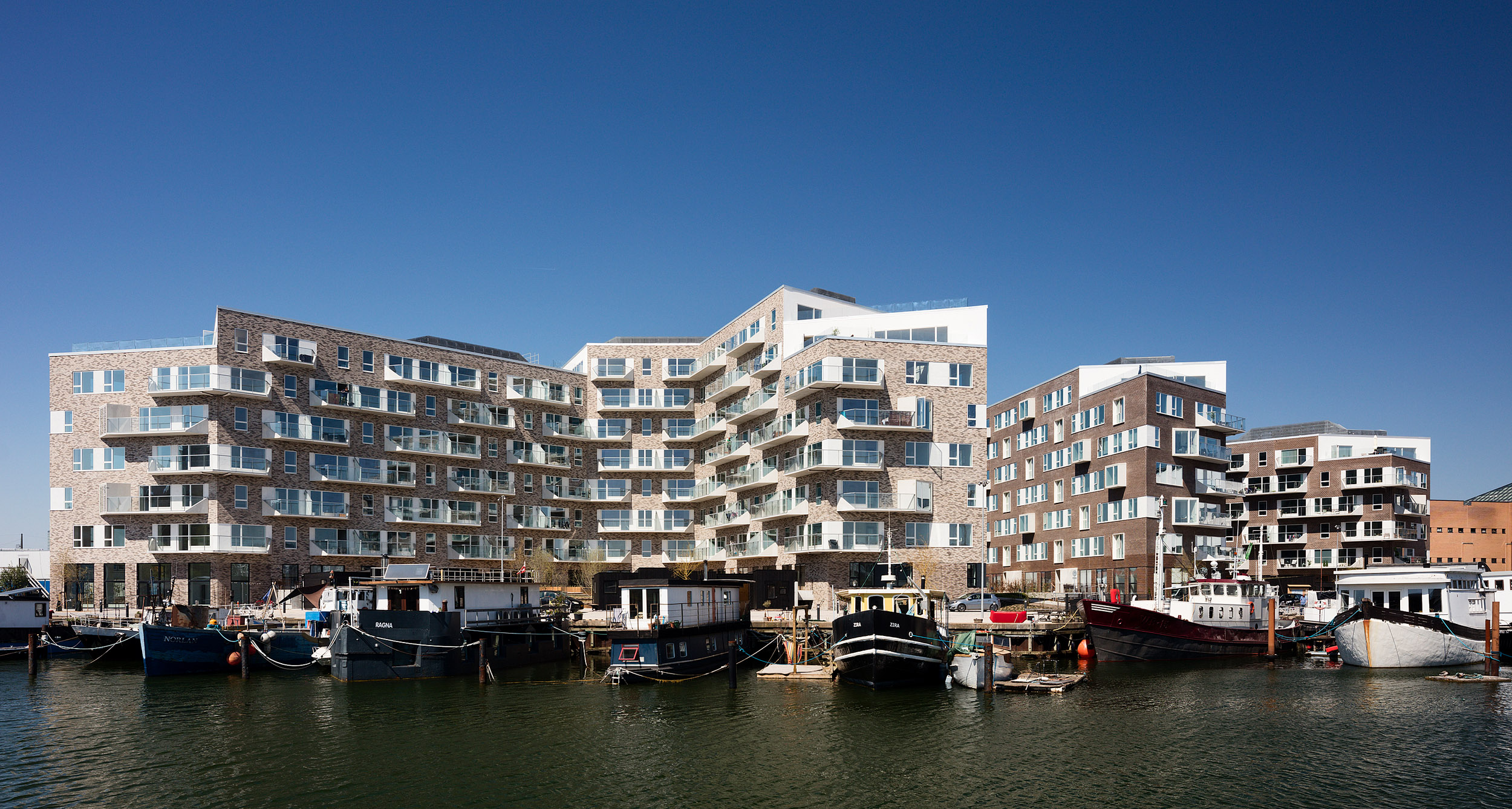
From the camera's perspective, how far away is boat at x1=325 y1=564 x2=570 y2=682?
53.8m

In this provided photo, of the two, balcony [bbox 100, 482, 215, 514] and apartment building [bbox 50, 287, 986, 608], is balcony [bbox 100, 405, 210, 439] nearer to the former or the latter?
apartment building [bbox 50, 287, 986, 608]

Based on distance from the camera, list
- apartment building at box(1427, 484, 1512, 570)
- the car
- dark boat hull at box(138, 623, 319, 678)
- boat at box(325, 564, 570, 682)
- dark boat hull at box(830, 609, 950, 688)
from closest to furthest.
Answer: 1. dark boat hull at box(830, 609, 950, 688)
2. boat at box(325, 564, 570, 682)
3. dark boat hull at box(138, 623, 319, 678)
4. the car
5. apartment building at box(1427, 484, 1512, 570)

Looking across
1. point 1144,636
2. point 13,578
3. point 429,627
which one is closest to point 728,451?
point 1144,636

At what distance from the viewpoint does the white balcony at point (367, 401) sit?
92.6 m

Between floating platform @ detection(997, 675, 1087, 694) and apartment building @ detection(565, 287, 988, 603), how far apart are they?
3432cm

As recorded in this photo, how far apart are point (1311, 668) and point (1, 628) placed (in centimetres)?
7729

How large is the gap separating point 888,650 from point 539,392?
63.4 m

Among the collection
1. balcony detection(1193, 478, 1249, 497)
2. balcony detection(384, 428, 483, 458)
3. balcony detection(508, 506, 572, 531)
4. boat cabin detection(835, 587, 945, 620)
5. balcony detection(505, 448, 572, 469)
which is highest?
balcony detection(384, 428, 483, 458)

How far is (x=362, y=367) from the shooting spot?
9538 cm

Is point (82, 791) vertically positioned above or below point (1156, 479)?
below

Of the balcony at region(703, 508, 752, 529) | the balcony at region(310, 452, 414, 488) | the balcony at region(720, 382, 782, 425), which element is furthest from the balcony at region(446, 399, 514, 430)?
the balcony at region(703, 508, 752, 529)

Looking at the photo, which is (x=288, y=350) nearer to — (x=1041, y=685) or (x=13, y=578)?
(x=13, y=578)

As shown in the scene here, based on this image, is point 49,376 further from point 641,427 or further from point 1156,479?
point 1156,479

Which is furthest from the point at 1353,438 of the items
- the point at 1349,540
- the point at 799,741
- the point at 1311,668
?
the point at 799,741
